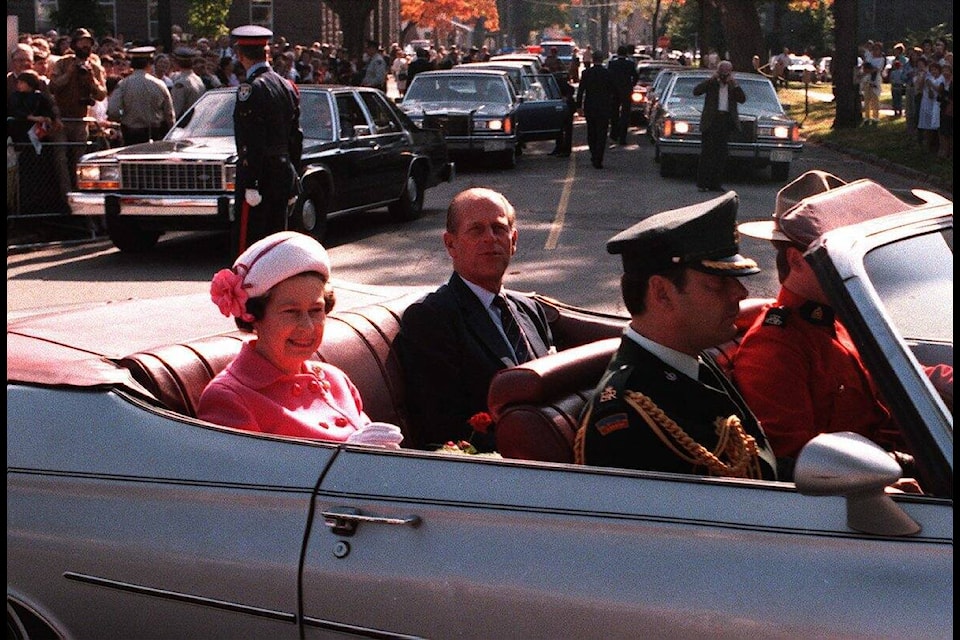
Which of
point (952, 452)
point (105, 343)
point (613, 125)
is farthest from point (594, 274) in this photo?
point (613, 125)

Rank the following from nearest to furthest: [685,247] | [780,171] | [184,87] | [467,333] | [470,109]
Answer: [685,247] → [467,333] → [184,87] → [780,171] → [470,109]

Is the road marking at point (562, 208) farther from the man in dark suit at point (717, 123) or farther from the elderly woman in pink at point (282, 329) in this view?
the elderly woman in pink at point (282, 329)

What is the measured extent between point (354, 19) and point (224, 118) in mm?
25540

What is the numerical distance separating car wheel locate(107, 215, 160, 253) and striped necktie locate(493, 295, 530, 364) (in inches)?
350

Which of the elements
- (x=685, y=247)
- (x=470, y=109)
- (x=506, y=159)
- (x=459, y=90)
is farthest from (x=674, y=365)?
(x=459, y=90)

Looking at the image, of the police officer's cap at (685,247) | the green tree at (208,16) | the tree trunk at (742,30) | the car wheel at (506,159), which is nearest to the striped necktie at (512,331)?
the police officer's cap at (685,247)

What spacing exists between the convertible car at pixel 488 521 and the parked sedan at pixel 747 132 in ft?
57.9

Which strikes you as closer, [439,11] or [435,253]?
[435,253]

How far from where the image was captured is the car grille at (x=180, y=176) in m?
12.7

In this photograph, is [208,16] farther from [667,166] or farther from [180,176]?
[180,176]

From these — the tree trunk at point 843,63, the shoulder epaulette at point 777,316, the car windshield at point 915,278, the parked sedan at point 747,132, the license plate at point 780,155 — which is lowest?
the shoulder epaulette at point 777,316

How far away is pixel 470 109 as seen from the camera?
22375 mm

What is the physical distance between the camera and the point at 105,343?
3.77 meters

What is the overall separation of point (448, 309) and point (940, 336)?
1655 millimetres
